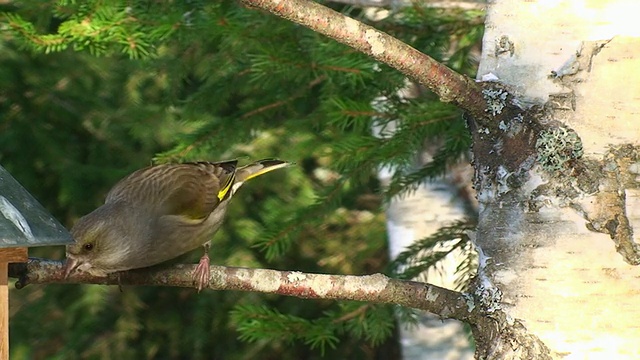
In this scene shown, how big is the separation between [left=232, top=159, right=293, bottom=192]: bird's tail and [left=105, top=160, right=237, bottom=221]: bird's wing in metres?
0.21

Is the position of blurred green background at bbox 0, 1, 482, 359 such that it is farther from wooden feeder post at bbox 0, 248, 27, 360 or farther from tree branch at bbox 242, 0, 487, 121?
tree branch at bbox 242, 0, 487, 121

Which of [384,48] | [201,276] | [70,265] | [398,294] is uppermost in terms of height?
[384,48]

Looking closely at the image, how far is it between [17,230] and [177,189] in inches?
70.4

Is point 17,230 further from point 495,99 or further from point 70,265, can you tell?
point 495,99

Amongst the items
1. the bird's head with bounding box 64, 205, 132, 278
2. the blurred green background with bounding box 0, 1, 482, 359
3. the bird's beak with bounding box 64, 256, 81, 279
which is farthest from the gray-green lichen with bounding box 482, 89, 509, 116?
the bird's head with bounding box 64, 205, 132, 278

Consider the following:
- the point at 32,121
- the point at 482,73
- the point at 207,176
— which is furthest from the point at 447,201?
the point at 482,73

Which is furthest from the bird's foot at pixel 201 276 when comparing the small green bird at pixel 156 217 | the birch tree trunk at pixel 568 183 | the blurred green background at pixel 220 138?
the birch tree trunk at pixel 568 183

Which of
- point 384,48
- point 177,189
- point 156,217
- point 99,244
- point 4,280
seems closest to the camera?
point 384,48

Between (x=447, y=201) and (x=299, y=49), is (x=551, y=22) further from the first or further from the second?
(x=447, y=201)

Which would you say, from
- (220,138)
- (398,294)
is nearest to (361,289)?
(398,294)

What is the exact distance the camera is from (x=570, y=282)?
2332mm

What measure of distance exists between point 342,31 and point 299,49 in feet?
5.20

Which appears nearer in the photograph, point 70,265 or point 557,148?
point 557,148

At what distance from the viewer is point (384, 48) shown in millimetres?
2314
